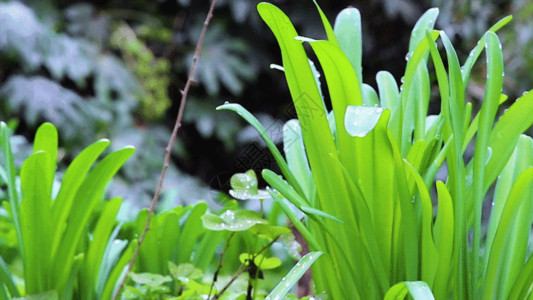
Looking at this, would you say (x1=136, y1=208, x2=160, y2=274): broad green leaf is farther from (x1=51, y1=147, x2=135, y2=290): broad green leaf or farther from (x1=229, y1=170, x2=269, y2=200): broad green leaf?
(x1=229, y1=170, x2=269, y2=200): broad green leaf

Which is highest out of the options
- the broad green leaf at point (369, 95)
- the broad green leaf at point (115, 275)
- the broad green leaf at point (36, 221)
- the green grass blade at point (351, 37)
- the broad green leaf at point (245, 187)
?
the green grass blade at point (351, 37)

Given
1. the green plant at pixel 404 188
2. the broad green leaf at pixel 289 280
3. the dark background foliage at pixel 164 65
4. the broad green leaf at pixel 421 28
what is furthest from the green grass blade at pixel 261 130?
the dark background foliage at pixel 164 65

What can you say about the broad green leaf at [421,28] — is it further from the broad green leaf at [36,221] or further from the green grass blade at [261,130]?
the broad green leaf at [36,221]

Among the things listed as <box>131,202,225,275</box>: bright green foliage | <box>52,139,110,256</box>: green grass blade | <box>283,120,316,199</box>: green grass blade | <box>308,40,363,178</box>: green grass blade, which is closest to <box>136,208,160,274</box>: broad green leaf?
<box>131,202,225,275</box>: bright green foliage

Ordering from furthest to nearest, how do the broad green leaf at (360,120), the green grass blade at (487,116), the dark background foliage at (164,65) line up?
1. the dark background foliage at (164,65)
2. the green grass blade at (487,116)
3. the broad green leaf at (360,120)

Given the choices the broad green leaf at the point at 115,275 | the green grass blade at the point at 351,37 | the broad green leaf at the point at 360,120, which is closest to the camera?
the broad green leaf at the point at 360,120

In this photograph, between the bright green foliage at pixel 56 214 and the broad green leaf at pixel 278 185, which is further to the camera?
the bright green foliage at pixel 56 214
